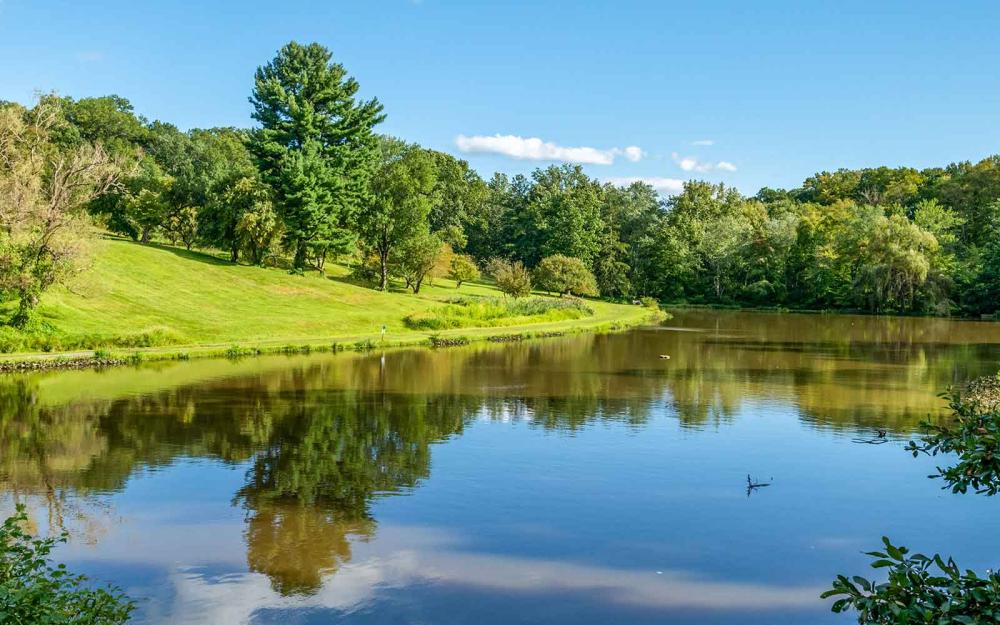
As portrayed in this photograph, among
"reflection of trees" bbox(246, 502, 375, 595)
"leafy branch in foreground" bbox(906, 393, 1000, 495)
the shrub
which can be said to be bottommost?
"reflection of trees" bbox(246, 502, 375, 595)

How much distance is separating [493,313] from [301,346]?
21698 mm

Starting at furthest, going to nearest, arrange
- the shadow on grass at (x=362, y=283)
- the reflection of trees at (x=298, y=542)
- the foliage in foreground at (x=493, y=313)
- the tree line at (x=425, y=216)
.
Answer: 1. the shadow on grass at (x=362, y=283)
2. the foliage in foreground at (x=493, y=313)
3. the tree line at (x=425, y=216)
4. the reflection of trees at (x=298, y=542)

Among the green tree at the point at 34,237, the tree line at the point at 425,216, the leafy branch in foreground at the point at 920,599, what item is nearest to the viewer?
the leafy branch in foreground at the point at 920,599

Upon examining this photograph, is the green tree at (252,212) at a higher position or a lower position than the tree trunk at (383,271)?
higher

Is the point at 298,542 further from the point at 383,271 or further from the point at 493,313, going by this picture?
the point at 383,271

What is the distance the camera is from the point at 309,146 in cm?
7000

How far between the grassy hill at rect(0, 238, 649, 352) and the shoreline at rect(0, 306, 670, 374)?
0.27m

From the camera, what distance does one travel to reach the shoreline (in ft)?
116

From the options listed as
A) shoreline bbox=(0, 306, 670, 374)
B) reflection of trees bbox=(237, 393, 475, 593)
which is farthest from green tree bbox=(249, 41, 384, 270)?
reflection of trees bbox=(237, 393, 475, 593)

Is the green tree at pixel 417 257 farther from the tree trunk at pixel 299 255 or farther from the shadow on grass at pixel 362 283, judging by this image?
the tree trunk at pixel 299 255

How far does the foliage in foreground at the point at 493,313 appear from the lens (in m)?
56.4

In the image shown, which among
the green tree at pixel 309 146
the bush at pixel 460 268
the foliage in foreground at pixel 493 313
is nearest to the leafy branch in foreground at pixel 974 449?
the foliage in foreground at pixel 493 313

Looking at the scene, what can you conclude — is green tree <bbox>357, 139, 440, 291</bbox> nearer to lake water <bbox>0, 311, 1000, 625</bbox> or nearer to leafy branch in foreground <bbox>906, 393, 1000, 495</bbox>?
lake water <bbox>0, 311, 1000, 625</bbox>

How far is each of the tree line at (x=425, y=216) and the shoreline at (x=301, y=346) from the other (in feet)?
17.4
